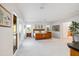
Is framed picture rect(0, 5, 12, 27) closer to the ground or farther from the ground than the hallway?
farther from the ground

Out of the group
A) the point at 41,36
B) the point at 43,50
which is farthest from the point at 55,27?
the point at 43,50

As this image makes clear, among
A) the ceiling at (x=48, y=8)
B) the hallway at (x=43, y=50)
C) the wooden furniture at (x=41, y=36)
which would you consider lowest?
the hallway at (x=43, y=50)

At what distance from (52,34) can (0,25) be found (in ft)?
40.9

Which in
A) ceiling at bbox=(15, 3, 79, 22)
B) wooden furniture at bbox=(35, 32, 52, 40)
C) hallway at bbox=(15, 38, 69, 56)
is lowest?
hallway at bbox=(15, 38, 69, 56)

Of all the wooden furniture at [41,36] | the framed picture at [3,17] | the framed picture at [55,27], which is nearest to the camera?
the framed picture at [3,17]

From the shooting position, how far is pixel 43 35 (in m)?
12.3

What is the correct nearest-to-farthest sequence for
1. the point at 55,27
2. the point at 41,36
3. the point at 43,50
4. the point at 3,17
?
the point at 3,17
the point at 43,50
the point at 41,36
the point at 55,27

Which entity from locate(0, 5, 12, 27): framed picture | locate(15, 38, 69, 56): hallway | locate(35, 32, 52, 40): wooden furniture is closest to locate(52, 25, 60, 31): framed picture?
locate(35, 32, 52, 40): wooden furniture

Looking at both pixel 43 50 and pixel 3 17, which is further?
pixel 43 50

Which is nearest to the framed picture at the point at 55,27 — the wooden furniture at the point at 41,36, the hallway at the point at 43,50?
the wooden furniture at the point at 41,36

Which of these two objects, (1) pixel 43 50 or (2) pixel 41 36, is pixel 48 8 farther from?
(2) pixel 41 36

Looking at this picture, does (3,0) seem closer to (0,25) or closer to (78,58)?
(0,25)

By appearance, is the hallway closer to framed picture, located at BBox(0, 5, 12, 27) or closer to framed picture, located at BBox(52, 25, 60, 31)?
framed picture, located at BBox(0, 5, 12, 27)

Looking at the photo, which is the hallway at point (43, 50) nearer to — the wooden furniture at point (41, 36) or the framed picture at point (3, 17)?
the framed picture at point (3, 17)
